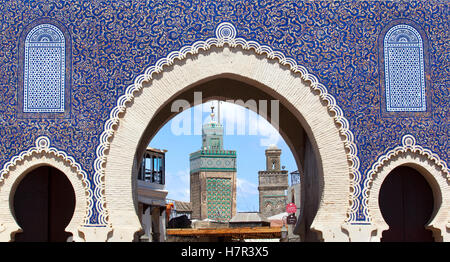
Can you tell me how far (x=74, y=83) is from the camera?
8227 mm

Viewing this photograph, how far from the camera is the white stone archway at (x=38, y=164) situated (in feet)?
26.3

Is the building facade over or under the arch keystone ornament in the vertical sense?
over

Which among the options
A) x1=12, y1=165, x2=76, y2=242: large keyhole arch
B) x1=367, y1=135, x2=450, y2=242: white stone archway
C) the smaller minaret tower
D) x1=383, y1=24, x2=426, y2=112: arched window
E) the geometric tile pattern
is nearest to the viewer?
x1=367, y1=135, x2=450, y2=242: white stone archway

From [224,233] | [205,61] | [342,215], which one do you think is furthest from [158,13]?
[224,233]

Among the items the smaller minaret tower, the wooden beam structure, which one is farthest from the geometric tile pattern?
the wooden beam structure

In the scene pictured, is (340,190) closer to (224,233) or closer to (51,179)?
(51,179)

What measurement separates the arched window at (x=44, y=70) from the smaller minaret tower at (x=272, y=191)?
22.2 metres

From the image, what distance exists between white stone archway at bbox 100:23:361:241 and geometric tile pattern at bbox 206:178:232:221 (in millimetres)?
20503

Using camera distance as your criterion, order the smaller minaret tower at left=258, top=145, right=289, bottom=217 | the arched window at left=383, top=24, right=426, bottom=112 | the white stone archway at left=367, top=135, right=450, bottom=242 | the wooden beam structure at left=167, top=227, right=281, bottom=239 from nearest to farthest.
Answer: the white stone archway at left=367, top=135, right=450, bottom=242, the arched window at left=383, top=24, right=426, bottom=112, the wooden beam structure at left=167, top=227, right=281, bottom=239, the smaller minaret tower at left=258, top=145, right=289, bottom=217

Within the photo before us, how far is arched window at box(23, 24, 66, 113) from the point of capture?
8188 mm

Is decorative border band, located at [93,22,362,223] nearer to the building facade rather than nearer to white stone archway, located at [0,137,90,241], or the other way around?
the building facade

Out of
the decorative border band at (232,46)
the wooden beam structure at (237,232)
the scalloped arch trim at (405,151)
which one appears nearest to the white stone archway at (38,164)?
the decorative border band at (232,46)

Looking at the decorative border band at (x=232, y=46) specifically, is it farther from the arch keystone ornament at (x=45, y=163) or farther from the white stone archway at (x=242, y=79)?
the arch keystone ornament at (x=45, y=163)

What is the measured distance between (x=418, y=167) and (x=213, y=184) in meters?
21.6
